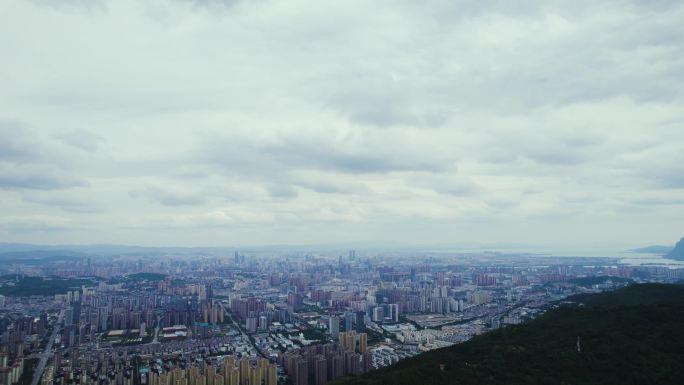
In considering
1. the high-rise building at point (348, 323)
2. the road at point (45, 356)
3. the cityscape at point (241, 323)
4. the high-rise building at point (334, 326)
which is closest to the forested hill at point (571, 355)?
the cityscape at point (241, 323)

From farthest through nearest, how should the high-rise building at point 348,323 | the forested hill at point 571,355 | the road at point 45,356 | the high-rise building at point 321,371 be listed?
1. the high-rise building at point 348,323
2. the road at point 45,356
3. the high-rise building at point 321,371
4. the forested hill at point 571,355

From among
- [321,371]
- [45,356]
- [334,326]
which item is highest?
[334,326]

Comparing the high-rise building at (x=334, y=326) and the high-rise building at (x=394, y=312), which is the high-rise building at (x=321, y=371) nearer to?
the high-rise building at (x=334, y=326)

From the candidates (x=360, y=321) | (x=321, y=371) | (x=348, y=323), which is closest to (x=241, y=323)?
(x=348, y=323)

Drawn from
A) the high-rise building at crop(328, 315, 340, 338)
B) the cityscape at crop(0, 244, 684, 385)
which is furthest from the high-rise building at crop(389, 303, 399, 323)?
the high-rise building at crop(328, 315, 340, 338)

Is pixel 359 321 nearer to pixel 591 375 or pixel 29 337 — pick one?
pixel 29 337

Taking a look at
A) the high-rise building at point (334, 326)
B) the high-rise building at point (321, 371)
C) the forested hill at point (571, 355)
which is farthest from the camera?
the high-rise building at point (334, 326)

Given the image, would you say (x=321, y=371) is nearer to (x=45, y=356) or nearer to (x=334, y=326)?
(x=334, y=326)

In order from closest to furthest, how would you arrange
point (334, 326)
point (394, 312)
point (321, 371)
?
point (321, 371) → point (334, 326) → point (394, 312)

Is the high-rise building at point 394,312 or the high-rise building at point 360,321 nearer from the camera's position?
the high-rise building at point 360,321

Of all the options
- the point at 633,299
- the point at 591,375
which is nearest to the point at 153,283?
the point at 633,299
